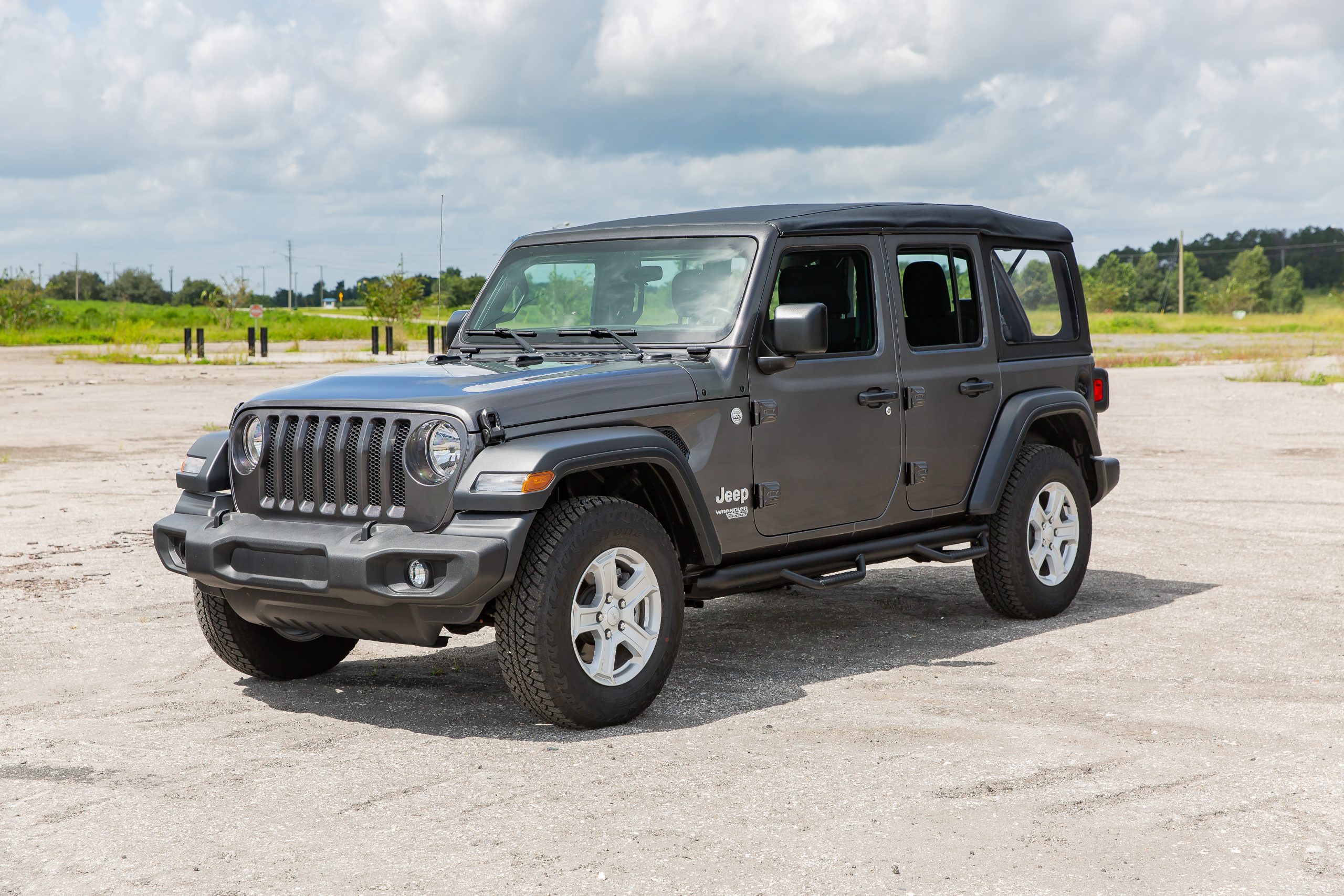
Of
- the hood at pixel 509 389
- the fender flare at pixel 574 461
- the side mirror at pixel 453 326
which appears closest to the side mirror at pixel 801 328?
the hood at pixel 509 389


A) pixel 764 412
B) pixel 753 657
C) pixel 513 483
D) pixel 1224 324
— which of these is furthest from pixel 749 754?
pixel 1224 324

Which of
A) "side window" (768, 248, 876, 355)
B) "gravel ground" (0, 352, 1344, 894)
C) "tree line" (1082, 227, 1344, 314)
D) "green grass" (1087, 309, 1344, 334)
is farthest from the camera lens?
"tree line" (1082, 227, 1344, 314)

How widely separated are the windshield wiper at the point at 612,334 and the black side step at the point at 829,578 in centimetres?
113

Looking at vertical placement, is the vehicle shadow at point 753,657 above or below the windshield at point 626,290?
below

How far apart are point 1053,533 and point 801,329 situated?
256 cm

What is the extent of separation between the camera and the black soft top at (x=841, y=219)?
6.38 m

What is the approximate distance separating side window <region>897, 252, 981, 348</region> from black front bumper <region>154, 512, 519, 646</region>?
8.68ft

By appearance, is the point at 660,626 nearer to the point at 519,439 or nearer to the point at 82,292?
the point at 519,439

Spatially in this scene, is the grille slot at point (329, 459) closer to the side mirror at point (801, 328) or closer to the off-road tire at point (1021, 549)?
the side mirror at point (801, 328)

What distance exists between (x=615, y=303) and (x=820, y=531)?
136cm

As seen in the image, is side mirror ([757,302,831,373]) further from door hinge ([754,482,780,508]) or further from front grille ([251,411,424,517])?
front grille ([251,411,424,517])

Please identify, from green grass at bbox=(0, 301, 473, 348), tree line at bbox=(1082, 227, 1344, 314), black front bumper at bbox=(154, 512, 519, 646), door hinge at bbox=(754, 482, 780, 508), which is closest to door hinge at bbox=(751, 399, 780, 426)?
door hinge at bbox=(754, 482, 780, 508)

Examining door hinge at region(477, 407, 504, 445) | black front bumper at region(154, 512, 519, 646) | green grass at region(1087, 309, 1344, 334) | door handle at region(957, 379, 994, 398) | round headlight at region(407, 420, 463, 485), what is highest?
green grass at region(1087, 309, 1344, 334)

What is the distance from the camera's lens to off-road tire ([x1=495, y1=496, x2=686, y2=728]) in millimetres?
5086
